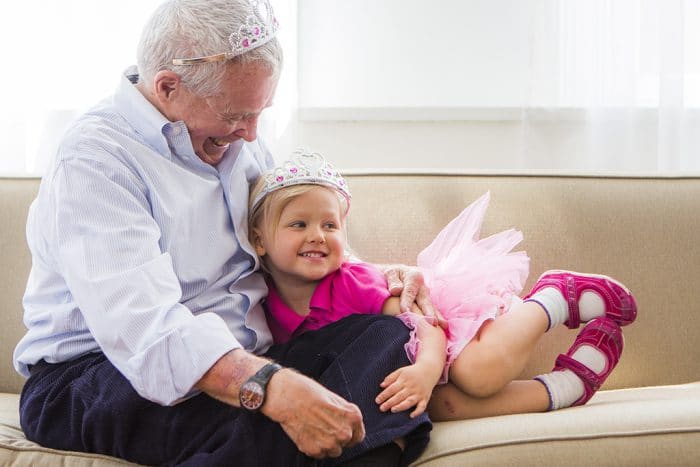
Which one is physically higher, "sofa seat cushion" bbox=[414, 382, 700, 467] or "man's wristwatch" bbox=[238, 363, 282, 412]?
"man's wristwatch" bbox=[238, 363, 282, 412]

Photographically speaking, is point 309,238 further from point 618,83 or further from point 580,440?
point 618,83

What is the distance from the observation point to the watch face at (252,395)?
4.59 feet

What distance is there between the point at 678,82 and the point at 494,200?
0.87 metres

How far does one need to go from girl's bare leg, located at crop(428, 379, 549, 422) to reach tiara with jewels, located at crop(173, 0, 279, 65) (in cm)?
71

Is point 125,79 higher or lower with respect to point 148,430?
higher

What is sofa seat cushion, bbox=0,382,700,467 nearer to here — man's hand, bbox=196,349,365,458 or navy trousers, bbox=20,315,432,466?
navy trousers, bbox=20,315,432,466

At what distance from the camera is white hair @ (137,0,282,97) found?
1670 millimetres

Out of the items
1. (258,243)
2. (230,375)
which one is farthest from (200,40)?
(230,375)

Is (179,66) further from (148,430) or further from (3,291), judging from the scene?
(3,291)

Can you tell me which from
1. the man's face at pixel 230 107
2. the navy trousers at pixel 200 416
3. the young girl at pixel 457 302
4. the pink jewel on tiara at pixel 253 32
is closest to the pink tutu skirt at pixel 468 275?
the young girl at pixel 457 302

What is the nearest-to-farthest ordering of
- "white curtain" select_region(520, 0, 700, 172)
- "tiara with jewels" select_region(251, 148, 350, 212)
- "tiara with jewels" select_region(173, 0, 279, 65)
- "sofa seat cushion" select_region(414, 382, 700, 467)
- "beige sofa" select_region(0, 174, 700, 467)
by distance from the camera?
"sofa seat cushion" select_region(414, 382, 700, 467)
"tiara with jewels" select_region(173, 0, 279, 65)
"tiara with jewels" select_region(251, 148, 350, 212)
"beige sofa" select_region(0, 174, 700, 467)
"white curtain" select_region(520, 0, 700, 172)

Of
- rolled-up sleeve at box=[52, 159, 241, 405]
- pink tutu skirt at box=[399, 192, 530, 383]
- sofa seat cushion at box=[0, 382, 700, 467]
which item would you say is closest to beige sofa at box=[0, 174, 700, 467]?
pink tutu skirt at box=[399, 192, 530, 383]

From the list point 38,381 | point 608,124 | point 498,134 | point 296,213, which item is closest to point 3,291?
point 38,381

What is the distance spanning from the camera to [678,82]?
8.93 ft
